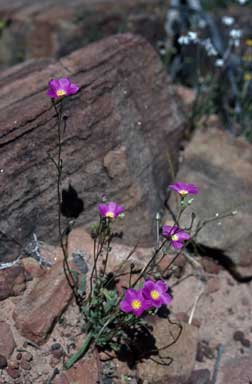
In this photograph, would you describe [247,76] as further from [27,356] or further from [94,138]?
[27,356]

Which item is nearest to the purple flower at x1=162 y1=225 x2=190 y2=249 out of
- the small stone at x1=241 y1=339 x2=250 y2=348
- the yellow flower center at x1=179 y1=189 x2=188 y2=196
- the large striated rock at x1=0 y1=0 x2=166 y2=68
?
the yellow flower center at x1=179 y1=189 x2=188 y2=196

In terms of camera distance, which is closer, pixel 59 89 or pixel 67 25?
pixel 59 89

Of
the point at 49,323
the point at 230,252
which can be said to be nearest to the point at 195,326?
the point at 230,252

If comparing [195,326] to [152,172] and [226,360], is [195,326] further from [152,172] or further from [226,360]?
[152,172]

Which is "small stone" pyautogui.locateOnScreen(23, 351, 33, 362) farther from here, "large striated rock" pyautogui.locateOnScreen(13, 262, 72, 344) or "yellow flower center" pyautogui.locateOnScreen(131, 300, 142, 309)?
"yellow flower center" pyautogui.locateOnScreen(131, 300, 142, 309)

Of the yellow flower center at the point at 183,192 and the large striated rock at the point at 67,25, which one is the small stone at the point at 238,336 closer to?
the yellow flower center at the point at 183,192

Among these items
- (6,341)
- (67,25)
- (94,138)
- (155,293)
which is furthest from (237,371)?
(67,25)

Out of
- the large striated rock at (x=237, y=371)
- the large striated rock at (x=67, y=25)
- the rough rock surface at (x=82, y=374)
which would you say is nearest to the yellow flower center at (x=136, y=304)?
the rough rock surface at (x=82, y=374)
